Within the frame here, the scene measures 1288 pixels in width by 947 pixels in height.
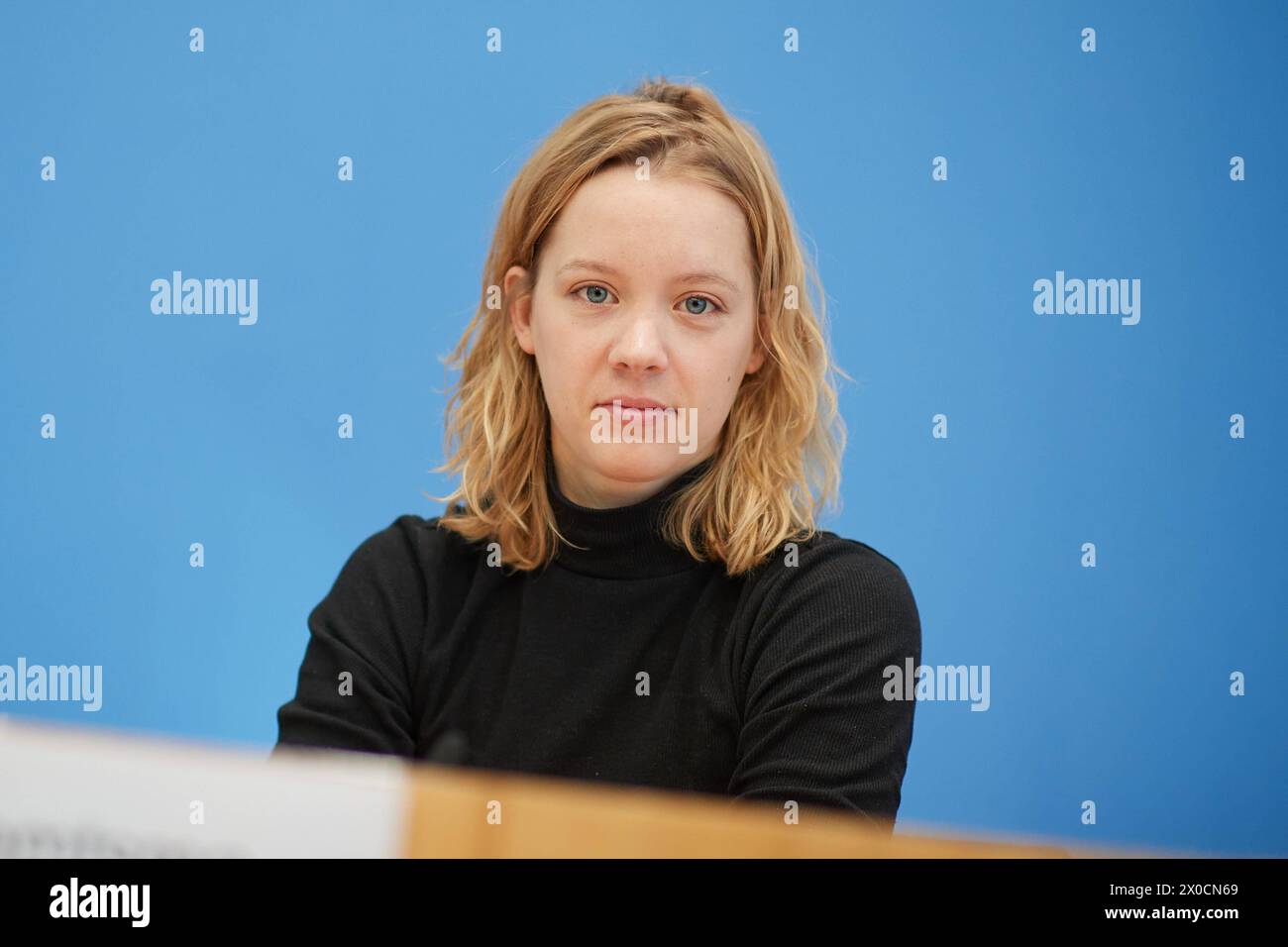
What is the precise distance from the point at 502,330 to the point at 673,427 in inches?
11.7

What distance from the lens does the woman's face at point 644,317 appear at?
1202 mm

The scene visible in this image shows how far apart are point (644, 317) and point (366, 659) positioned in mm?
458

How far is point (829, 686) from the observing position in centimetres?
110

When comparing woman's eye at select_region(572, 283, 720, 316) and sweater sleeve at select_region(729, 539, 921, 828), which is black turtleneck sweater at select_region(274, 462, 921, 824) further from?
woman's eye at select_region(572, 283, 720, 316)

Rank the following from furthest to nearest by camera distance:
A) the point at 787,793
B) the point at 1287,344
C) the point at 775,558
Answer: the point at 1287,344, the point at 775,558, the point at 787,793

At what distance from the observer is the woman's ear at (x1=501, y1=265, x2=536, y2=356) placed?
136 centimetres

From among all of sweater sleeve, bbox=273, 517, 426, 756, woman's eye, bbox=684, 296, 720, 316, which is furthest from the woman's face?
sweater sleeve, bbox=273, 517, 426, 756

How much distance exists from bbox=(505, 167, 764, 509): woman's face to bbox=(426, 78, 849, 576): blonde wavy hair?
36 mm

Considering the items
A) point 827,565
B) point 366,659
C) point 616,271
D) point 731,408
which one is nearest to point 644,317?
point 616,271

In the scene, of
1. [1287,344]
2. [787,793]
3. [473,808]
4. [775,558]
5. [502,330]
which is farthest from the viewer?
[1287,344]
